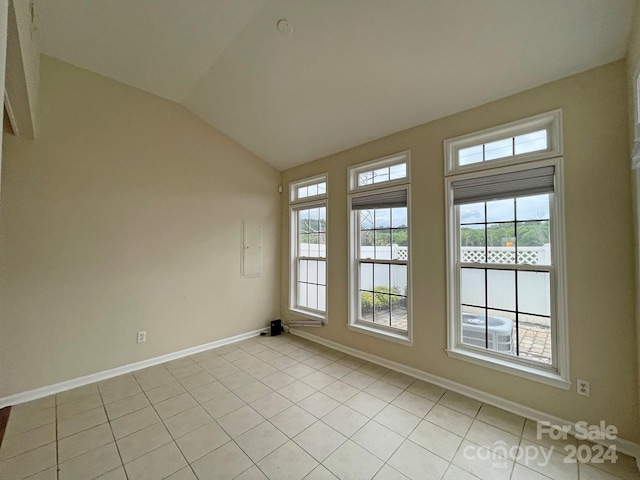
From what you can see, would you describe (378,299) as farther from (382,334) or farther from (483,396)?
(483,396)

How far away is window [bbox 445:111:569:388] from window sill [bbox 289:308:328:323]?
1721 millimetres

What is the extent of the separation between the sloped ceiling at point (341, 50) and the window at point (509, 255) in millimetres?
487

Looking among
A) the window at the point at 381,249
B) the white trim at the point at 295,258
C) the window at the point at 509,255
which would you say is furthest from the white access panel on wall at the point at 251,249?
the window at the point at 509,255

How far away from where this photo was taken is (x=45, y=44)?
2.55m

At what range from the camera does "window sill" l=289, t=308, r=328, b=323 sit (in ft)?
12.9

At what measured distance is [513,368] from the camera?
2.34m

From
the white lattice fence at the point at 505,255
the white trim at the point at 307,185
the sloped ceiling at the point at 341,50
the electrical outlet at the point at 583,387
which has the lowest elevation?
the electrical outlet at the point at 583,387

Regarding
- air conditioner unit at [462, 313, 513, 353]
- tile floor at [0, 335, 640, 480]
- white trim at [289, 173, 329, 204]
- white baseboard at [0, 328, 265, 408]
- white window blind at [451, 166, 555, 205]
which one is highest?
white trim at [289, 173, 329, 204]

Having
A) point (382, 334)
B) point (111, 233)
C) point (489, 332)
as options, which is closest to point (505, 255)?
point (489, 332)

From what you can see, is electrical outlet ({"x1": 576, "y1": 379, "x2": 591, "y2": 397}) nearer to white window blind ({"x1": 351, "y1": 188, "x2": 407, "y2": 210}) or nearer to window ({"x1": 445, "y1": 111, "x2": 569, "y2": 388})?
window ({"x1": 445, "y1": 111, "x2": 569, "y2": 388})

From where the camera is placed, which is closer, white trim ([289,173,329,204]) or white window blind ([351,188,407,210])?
white window blind ([351,188,407,210])

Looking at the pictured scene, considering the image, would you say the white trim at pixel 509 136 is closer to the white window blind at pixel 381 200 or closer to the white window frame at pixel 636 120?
the white window frame at pixel 636 120

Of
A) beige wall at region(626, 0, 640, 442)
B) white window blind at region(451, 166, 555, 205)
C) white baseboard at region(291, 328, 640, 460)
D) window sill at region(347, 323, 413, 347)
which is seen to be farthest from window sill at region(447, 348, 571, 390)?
white window blind at region(451, 166, 555, 205)

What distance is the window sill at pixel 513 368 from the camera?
7.05 feet
